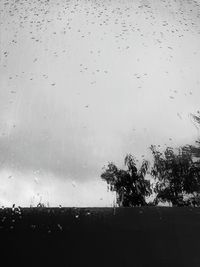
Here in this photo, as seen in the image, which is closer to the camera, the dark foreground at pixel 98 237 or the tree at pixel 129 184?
the dark foreground at pixel 98 237

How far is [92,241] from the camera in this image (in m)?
12.2

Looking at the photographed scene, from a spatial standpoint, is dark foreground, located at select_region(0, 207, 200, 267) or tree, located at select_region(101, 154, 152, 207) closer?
dark foreground, located at select_region(0, 207, 200, 267)

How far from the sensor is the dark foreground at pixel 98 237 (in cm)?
1191

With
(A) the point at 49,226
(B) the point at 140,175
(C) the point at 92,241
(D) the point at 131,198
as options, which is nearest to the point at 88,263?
(C) the point at 92,241

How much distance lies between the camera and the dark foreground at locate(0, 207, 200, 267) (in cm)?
1191

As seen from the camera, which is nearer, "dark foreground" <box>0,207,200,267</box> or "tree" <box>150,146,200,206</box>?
"dark foreground" <box>0,207,200,267</box>

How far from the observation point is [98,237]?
40.1 ft

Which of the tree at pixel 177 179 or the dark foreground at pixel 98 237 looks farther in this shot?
the tree at pixel 177 179

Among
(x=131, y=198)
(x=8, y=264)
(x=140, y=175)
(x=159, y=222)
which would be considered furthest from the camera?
(x=140, y=175)

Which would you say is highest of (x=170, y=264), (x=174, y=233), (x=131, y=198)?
(x=131, y=198)

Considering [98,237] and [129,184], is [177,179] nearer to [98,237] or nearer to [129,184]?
[129,184]

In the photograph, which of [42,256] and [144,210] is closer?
[42,256]

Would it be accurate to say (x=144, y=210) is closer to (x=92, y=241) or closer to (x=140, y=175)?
(x=92, y=241)

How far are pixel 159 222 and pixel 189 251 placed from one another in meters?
1.21
